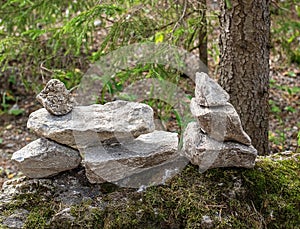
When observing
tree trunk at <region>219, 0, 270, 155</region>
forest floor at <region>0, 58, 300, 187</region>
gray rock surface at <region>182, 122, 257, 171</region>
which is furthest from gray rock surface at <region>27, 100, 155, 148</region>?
forest floor at <region>0, 58, 300, 187</region>

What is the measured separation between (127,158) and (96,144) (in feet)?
0.67

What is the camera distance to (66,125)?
98.0 inches

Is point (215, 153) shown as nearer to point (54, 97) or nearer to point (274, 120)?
point (54, 97)

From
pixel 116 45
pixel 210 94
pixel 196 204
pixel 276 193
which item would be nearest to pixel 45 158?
pixel 196 204

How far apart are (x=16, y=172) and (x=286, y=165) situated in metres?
2.70

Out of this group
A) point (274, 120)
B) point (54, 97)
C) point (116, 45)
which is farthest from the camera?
point (274, 120)

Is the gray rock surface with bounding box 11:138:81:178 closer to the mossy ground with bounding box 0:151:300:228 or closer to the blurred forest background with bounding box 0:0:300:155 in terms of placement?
the mossy ground with bounding box 0:151:300:228

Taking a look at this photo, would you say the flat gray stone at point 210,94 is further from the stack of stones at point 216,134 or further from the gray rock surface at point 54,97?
the gray rock surface at point 54,97

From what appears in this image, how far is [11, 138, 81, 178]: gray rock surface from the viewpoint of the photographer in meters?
2.51

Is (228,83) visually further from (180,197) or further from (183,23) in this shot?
(180,197)

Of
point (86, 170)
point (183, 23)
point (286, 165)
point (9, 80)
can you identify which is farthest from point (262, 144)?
point (9, 80)

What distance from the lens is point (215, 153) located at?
2541 mm

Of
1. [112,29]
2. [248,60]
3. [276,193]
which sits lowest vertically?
[276,193]

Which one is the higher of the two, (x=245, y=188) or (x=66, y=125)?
(x=66, y=125)
